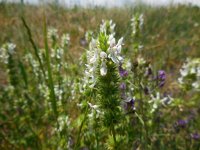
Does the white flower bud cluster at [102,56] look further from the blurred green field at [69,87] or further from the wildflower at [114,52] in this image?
the blurred green field at [69,87]

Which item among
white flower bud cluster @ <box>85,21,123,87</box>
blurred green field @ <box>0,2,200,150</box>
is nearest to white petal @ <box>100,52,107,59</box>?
white flower bud cluster @ <box>85,21,123,87</box>

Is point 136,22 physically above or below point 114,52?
above

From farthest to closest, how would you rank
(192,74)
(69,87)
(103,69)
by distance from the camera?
(69,87) → (192,74) → (103,69)

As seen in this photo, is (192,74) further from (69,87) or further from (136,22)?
(69,87)

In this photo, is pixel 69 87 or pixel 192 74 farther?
pixel 69 87

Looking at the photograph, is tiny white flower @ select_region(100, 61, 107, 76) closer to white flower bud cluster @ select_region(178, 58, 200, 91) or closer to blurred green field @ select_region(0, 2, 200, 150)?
blurred green field @ select_region(0, 2, 200, 150)

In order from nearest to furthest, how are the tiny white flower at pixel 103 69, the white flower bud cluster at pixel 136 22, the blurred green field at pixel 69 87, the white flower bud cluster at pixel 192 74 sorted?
the tiny white flower at pixel 103 69 → the blurred green field at pixel 69 87 → the white flower bud cluster at pixel 192 74 → the white flower bud cluster at pixel 136 22

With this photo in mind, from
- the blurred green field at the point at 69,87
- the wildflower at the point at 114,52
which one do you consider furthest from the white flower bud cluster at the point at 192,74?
the wildflower at the point at 114,52

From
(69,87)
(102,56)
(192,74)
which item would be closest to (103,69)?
(102,56)

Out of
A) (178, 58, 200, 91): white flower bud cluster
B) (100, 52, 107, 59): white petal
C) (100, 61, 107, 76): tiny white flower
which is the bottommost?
(100, 61, 107, 76): tiny white flower

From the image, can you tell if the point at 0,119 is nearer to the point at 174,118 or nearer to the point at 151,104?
the point at 151,104

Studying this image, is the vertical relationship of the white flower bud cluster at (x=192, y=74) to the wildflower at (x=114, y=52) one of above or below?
above
